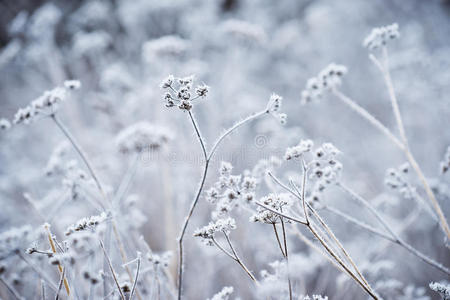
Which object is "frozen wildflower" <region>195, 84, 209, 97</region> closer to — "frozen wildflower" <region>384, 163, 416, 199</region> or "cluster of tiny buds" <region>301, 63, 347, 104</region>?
"cluster of tiny buds" <region>301, 63, 347, 104</region>

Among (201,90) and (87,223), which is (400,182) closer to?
(201,90)

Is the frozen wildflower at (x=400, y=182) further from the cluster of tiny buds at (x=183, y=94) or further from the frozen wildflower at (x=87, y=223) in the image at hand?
the frozen wildflower at (x=87, y=223)

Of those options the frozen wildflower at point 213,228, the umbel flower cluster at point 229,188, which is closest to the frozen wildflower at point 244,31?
Result: the umbel flower cluster at point 229,188

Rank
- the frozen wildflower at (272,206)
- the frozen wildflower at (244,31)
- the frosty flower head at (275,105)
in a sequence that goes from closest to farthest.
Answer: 1. the frozen wildflower at (272,206)
2. the frosty flower head at (275,105)
3. the frozen wildflower at (244,31)

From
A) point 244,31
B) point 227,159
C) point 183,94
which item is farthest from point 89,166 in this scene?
point 244,31

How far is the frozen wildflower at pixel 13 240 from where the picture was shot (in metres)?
1.49

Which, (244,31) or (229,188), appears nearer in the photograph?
(229,188)

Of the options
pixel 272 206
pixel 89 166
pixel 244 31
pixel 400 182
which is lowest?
pixel 400 182

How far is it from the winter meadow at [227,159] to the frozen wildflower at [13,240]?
0.01 m

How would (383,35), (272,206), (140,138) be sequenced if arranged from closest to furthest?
(272,206) < (383,35) < (140,138)

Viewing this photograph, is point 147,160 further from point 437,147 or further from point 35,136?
point 437,147

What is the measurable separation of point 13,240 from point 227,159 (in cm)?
335

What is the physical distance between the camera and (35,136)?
273 inches

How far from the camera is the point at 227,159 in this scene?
15.5ft
